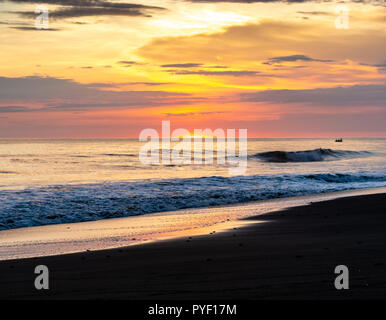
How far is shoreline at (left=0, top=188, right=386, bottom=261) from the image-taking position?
36.0 feet

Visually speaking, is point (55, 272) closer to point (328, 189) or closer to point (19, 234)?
point (19, 234)

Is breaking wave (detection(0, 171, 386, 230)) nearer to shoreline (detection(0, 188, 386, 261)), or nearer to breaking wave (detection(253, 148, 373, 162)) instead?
shoreline (detection(0, 188, 386, 261))

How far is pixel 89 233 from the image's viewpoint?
532 inches

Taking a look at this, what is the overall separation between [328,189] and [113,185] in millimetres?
12321

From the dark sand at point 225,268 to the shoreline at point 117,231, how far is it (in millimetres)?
1038

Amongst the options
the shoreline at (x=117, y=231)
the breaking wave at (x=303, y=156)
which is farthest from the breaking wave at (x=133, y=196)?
the breaking wave at (x=303, y=156)

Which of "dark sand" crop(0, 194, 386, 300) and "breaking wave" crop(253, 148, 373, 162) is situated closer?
"dark sand" crop(0, 194, 386, 300)

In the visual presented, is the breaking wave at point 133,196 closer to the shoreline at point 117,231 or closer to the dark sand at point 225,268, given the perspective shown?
the shoreline at point 117,231

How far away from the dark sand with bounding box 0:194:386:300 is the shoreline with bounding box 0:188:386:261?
3.41 feet

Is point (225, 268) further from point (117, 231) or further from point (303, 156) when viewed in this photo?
point (303, 156)

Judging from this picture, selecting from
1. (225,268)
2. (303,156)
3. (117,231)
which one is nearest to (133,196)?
(117,231)

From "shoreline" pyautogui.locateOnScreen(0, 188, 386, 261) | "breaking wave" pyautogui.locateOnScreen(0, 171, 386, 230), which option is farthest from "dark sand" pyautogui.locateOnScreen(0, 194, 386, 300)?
"breaking wave" pyautogui.locateOnScreen(0, 171, 386, 230)

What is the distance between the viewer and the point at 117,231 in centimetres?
1370
